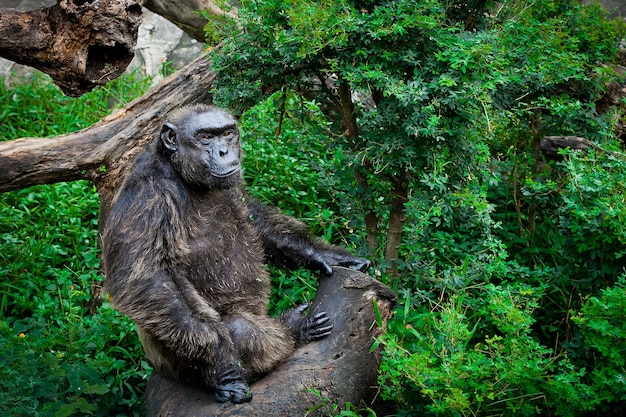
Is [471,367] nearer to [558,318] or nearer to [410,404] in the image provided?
[410,404]

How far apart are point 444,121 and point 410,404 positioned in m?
1.66

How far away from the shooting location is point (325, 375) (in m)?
4.25

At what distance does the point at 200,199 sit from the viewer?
15.0ft

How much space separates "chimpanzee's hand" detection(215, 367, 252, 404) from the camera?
402cm

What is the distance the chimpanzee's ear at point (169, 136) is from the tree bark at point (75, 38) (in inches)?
30.2

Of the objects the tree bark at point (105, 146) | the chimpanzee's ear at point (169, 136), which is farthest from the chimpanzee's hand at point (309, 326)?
the tree bark at point (105, 146)

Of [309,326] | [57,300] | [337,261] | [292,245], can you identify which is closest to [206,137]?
[292,245]

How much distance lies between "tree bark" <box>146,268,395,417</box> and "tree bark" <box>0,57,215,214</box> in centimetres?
186

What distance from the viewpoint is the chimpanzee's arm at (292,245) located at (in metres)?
4.86

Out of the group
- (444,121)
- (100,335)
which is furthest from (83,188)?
(444,121)

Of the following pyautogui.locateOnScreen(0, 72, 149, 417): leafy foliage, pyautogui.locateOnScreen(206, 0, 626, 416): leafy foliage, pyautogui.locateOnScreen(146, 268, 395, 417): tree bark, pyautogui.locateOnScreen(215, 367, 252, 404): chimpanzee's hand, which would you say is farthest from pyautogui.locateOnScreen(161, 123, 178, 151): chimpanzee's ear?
pyautogui.locateOnScreen(0, 72, 149, 417): leafy foliage

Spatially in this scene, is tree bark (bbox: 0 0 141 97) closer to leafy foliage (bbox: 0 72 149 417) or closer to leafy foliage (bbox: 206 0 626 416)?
leafy foliage (bbox: 206 0 626 416)

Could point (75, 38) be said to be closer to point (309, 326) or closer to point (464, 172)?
point (309, 326)

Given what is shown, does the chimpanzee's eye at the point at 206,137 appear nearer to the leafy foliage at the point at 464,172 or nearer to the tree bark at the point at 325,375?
the leafy foliage at the point at 464,172
